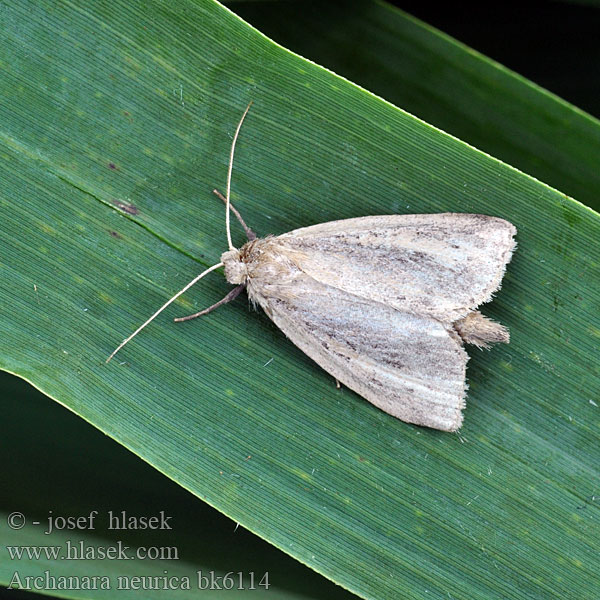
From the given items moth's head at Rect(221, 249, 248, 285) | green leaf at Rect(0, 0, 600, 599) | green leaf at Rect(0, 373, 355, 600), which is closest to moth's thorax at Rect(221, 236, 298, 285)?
moth's head at Rect(221, 249, 248, 285)

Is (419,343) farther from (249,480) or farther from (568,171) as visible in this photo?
(568,171)

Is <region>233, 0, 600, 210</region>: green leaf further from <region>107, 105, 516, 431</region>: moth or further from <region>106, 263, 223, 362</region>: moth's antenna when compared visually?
<region>106, 263, 223, 362</region>: moth's antenna

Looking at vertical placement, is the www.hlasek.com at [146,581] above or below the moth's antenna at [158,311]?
below

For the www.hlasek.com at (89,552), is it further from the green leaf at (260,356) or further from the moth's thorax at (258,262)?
the moth's thorax at (258,262)

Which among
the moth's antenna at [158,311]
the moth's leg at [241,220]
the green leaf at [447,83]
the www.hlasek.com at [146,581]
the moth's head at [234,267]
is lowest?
Result: the www.hlasek.com at [146,581]

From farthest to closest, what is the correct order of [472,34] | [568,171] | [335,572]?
[472,34]
[568,171]
[335,572]

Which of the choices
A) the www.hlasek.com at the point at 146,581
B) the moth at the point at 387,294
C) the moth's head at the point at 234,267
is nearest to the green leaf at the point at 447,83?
the moth at the point at 387,294

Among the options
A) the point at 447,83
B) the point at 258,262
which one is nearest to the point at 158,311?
the point at 258,262

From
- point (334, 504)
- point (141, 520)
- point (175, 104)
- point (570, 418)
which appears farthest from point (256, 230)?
point (570, 418)
